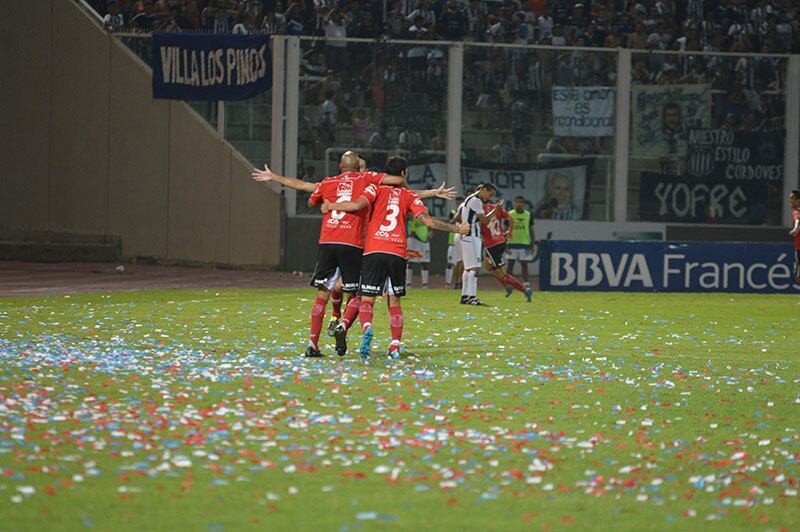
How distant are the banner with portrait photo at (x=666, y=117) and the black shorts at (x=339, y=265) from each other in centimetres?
2230

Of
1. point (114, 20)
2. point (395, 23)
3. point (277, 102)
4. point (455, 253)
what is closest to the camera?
point (455, 253)

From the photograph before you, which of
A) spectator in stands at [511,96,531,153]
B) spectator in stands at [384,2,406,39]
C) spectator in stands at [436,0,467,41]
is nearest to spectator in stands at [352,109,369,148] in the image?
spectator in stands at [384,2,406,39]

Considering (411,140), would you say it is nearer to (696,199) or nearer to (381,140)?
(381,140)

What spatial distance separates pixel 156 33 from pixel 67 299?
1220 centimetres

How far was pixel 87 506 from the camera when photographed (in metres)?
6.98

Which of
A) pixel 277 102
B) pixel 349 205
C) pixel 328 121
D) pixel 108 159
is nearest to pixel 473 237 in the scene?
pixel 328 121

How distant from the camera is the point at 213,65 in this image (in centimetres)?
3309

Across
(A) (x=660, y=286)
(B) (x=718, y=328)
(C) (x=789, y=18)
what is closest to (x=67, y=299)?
(B) (x=718, y=328)

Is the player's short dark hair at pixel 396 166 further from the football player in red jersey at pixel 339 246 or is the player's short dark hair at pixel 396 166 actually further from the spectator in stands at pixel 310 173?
the spectator in stands at pixel 310 173

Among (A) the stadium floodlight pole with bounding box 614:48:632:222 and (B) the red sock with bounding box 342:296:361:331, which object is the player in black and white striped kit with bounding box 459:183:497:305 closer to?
(B) the red sock with bounding box 342:296:361:331

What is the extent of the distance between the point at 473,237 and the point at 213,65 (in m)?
11.4

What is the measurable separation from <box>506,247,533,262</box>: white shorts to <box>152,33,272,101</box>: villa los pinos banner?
24.2 ft

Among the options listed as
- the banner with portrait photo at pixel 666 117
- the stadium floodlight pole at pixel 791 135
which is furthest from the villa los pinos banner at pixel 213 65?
the stadium floodlight pole at pixel 791 135

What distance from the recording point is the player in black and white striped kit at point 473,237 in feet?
77.7
